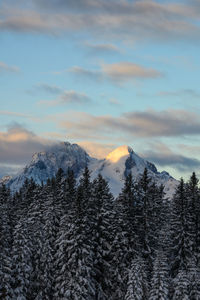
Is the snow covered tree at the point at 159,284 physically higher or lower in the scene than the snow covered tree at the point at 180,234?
lower

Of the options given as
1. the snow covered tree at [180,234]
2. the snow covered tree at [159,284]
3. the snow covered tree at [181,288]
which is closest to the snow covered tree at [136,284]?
the snow covered tree at [159,284]

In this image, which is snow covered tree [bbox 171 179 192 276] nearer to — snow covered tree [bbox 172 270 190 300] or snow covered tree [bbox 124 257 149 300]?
snow covered tree [bbox 172 270 190 300]

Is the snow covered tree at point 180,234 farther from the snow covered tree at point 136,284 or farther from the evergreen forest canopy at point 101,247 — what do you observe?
the snow covered tree at point 136,284

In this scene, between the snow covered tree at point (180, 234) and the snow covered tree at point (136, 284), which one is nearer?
the snow covered tree at point (136, 284)

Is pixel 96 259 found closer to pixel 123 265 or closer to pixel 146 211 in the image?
pixel 123 265

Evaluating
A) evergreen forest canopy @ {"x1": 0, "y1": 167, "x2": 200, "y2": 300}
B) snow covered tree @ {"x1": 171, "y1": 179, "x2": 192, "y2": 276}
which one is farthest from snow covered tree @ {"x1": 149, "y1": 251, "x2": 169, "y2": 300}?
snow covered tree @ {"x1": 171, "y1": 179, "x2": 192, "y2": 276}

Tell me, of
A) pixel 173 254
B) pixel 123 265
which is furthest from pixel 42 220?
pixel 173 254

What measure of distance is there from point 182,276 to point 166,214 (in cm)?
2620

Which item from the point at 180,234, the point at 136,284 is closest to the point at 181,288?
the point at 136,284

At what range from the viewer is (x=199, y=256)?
2840 inches

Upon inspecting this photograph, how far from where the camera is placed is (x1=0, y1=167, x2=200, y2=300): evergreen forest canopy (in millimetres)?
63719

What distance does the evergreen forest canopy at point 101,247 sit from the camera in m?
63.7

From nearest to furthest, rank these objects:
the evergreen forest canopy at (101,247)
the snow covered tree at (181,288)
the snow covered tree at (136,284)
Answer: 1. the snow covered tree at (181,288)
2. the snow covered tree at (136,284)
3. the evergreen forest canopy at (101,247)

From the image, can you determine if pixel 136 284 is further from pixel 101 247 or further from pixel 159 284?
pixel 101 247
